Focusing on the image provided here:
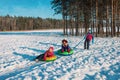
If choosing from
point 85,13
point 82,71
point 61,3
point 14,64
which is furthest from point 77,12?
point 82,71

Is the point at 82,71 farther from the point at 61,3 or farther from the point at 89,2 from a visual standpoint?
the point at 61,3

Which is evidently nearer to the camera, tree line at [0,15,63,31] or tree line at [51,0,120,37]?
tree line at [51,0,120,37]

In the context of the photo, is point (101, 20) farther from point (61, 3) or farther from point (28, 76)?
point (28, 76)

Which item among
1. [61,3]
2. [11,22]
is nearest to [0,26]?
[11,22]

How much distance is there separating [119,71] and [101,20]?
39702 millimetres

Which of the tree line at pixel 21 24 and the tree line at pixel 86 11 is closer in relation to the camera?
the tree line at pixel 86 11

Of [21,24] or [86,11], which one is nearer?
[86,11]

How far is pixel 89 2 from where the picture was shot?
45625mm

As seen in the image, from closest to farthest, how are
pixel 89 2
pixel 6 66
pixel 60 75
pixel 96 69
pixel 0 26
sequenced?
pixel 60 75 → pixel 96 69 → pixel 6 66 → pixel 89 2 → pixel 0 26

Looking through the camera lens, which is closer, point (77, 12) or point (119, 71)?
point (119, 71)

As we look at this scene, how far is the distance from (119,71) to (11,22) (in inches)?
6019

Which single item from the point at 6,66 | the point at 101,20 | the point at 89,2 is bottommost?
the point at 6,66

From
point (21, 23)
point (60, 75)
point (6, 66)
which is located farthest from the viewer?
point (21, 23)

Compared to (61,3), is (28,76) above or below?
below
